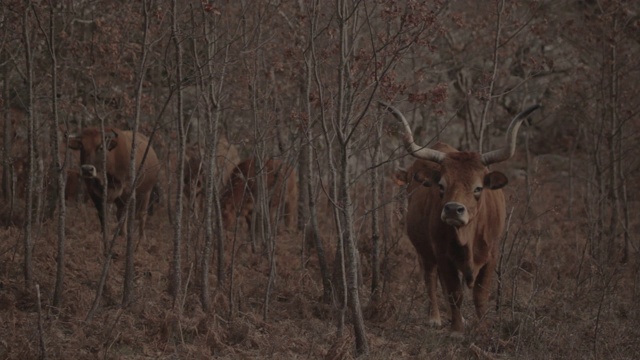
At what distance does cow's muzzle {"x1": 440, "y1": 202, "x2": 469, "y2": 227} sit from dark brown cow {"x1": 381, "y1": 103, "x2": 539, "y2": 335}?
0.02 metres

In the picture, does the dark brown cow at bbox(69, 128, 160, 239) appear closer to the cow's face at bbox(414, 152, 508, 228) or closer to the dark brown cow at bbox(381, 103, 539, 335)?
the dark brown cow at bbox(381, 103, 539, 335)

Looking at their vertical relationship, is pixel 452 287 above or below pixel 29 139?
below

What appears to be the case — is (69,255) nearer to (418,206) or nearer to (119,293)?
(119,293)

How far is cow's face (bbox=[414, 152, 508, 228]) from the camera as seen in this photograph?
7.71 metres

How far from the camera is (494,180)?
27.1ft

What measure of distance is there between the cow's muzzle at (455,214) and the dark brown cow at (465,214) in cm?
2

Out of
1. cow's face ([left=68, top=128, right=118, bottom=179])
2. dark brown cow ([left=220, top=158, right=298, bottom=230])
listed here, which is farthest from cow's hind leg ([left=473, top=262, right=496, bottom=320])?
cow's face ([left=68, top=128, right=118, bottom=179])

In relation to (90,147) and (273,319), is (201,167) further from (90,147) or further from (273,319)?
(273,319)

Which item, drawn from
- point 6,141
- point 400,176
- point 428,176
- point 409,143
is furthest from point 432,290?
point 6,141

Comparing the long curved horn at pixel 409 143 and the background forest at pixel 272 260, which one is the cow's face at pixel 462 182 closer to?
the long curved horn at pixel 409 143

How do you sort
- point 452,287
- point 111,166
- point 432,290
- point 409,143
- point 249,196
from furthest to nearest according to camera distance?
1. point 249,196
2. point 111,166
3. point 432,290
4. point 452,287
5. point 409,143

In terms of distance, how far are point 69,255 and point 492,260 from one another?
5.27 m

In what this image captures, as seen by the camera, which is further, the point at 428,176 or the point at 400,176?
the point at 400,176

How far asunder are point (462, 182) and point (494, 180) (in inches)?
16.8
